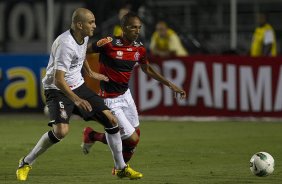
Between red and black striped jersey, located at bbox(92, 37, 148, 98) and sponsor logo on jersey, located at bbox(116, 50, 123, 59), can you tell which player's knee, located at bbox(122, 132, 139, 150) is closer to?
red and black striped jersey, located at bbox(92, 37, 148, 98)

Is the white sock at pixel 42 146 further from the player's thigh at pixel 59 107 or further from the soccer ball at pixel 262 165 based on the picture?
the soccer ball at pixel 262 165

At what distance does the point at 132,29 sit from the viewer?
11.4m

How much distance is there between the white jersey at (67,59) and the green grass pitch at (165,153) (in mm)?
1132

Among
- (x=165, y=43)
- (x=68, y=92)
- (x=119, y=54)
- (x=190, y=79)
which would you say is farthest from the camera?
(x=165, y=43)

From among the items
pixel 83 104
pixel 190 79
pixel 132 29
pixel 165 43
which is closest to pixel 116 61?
Answer: pixel 132 29

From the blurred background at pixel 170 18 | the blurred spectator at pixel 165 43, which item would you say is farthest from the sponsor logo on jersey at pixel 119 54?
the blurred background at pixel 170 18

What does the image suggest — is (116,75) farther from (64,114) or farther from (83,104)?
(83,104)

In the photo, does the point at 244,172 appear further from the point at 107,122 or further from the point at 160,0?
the point at 160,0

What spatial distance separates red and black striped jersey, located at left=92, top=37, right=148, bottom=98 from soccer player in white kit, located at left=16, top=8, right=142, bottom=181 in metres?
0.59

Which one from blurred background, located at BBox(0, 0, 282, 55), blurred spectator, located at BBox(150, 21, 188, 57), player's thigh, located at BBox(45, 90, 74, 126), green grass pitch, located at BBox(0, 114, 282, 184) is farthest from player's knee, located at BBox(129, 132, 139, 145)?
blurred background, located at BBox(0, 0, 282, 55)

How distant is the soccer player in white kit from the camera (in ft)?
35.3

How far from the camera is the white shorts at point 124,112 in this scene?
451 inches

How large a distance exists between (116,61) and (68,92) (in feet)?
4.67

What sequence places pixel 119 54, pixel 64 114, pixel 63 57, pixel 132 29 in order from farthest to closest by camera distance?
1. pixel 119 54
2. pixel 132 29
3. pixel 64 114
4. pixel 63 57
